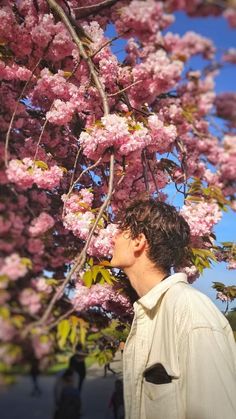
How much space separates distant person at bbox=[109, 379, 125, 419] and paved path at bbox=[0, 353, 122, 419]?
0.03 meters

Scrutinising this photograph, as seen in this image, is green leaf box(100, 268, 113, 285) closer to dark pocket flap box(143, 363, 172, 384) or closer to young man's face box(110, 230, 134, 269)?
young man's face box(110, 230, 134, 269)

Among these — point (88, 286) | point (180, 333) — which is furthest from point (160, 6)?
point (180, 333)

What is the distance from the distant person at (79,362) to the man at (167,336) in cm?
53

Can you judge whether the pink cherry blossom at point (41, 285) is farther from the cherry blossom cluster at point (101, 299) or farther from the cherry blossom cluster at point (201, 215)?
the cherry blossom cluster at point (201, 215)

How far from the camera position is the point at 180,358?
73.0 inches

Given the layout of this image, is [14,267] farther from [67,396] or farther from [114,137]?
[114,137]

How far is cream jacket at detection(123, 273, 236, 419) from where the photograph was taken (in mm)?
1743

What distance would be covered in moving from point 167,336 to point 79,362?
741 mm

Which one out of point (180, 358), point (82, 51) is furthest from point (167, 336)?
point (82, 51)

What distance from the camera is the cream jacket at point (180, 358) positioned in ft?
5.72

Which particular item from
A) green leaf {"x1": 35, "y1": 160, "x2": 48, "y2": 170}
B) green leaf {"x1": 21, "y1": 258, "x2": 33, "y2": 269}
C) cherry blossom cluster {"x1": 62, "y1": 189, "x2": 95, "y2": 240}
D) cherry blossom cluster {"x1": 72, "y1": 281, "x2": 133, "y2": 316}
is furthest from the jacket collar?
green leaf {"x1": 21, "y1": 258, "x2": 33, "y2": 269}

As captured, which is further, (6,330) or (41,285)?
(41,285)

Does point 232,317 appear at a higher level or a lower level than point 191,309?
higher

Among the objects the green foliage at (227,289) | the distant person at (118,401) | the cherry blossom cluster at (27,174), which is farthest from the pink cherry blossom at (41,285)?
the green foliage at (227,289)
